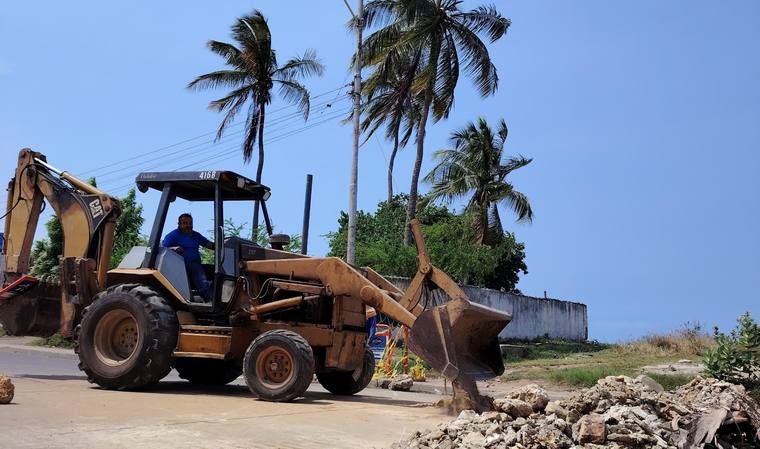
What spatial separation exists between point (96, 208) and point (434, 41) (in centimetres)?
1792

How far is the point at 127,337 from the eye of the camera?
392 inches

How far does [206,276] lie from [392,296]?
9.16ft

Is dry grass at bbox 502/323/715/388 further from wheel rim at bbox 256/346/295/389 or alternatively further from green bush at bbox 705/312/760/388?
wheel rim at bbox 256/346/295/389

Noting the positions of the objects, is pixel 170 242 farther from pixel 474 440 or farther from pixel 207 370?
pixel 474 440

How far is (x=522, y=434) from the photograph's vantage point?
5.78 m

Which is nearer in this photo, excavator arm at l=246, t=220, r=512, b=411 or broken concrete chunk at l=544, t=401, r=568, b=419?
broken concrete chunk at l=544, t=401, r=568, b=419

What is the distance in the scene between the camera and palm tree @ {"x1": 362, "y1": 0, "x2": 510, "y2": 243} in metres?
26.2

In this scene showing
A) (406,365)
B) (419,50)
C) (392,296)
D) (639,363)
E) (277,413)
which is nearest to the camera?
(277,413)

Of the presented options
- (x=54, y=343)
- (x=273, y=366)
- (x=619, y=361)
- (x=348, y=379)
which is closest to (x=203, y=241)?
(x=273, y=366)

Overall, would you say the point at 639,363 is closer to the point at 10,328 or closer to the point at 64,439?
the point at 10,328

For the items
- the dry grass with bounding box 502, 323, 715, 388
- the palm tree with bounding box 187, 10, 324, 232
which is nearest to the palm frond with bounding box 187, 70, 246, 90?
the palm tree with bounding box 187, 10, 324, 232

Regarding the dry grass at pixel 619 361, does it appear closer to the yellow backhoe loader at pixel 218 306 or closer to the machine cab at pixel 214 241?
the yellow backhoe loader at pixel 218 306

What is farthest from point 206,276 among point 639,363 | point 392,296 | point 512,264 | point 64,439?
point 512,264

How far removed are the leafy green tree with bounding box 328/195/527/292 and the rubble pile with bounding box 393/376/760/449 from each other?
1789cm
